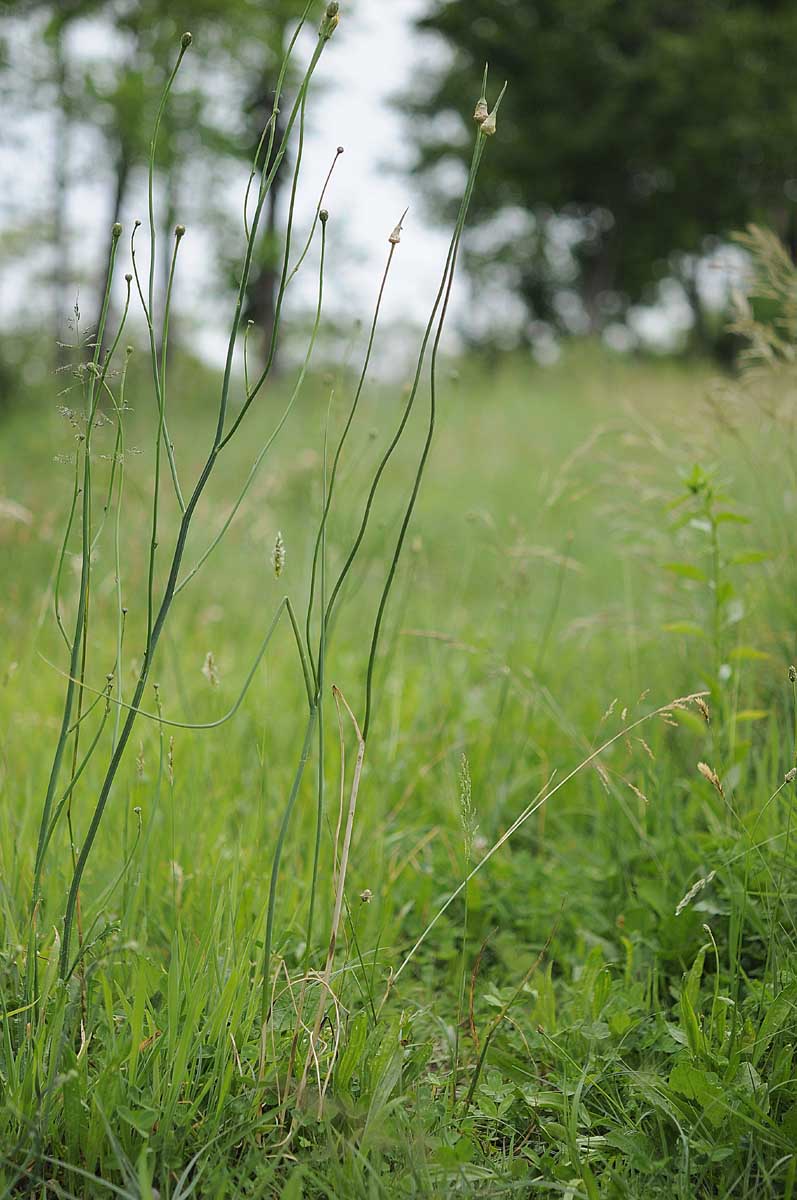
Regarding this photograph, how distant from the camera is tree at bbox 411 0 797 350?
1400cm

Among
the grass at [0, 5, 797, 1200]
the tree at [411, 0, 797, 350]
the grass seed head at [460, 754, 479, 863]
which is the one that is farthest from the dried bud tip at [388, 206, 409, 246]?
the tree at [411, 0, 797, 350]

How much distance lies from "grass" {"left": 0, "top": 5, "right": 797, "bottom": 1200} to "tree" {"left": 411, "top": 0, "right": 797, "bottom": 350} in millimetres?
13652

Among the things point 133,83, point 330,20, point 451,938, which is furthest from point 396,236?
point 133,83

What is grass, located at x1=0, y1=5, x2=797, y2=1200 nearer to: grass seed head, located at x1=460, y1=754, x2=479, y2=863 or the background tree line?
grass seed head, located at x1=460, y1=754, x2=479, y2=863

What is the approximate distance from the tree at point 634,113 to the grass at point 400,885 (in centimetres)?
1365

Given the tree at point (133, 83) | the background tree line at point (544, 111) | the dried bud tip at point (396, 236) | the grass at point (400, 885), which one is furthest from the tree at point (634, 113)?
the dried bud tip at point (396, 236)

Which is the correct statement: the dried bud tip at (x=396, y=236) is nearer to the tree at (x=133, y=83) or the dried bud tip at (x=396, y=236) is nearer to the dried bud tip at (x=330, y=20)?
the dried bud tip at (x=330, y=20)

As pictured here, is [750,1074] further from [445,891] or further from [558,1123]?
[445,891]

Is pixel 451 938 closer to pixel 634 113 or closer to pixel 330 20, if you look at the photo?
pixel 330 20

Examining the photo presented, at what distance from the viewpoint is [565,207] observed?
16484mm

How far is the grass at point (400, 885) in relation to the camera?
106 cm

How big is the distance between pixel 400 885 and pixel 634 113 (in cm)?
1618

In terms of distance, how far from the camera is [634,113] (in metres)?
14.7

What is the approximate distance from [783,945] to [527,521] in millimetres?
4030
